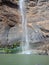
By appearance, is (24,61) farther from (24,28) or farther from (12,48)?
(24,28)

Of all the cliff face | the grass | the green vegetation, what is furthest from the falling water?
the grass

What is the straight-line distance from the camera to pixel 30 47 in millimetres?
12031

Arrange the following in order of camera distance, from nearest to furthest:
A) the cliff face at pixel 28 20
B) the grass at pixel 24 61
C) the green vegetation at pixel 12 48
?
the grass at pixel 24 61
the green vegetation at pixel 12 48
the cliff face at pixel 28 20

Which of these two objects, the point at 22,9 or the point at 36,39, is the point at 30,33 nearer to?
the point at 36,39

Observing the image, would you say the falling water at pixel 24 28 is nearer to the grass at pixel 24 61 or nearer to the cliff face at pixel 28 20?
the cliff face at pixel 28 20

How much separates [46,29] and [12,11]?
214 centimetres

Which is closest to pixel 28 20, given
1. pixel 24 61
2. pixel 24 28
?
pixel 24 28

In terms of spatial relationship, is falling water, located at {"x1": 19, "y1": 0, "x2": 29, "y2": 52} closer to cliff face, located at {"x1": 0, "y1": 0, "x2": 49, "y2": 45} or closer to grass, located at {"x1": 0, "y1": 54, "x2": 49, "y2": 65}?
cliff face, located at {"x1": 0, "y1": 0, "x2": 49, "y2": 45}

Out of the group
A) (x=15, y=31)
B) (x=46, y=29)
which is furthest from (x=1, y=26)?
(x=46, y=29)

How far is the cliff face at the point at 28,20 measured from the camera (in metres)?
12.2

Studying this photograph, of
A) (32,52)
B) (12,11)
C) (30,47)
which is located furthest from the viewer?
(12,11)

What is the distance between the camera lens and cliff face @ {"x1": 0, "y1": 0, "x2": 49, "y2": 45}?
12.2 m

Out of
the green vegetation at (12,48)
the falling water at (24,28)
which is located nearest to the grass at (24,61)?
the green vegetation at (12,48)

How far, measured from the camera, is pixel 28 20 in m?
12.7
